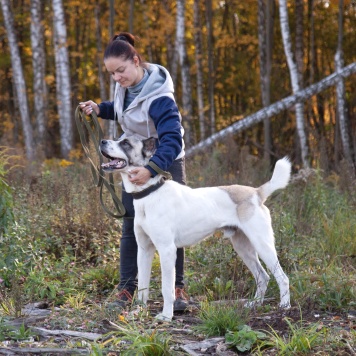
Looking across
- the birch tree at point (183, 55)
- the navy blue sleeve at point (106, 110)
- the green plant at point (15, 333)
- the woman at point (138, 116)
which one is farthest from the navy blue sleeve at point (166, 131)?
the birch tree at point (183, 55)

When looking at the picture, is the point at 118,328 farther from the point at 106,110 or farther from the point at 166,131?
the point at 106,110

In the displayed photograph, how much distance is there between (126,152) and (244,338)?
157 centimetres

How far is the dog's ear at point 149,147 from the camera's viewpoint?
5.05 metres

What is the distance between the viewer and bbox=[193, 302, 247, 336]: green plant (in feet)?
15.1

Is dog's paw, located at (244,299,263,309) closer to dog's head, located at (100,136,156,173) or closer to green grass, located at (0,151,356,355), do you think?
green grass, located at (0,151,356,355)

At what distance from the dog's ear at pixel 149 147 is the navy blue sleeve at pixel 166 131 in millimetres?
48

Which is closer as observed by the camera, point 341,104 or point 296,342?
point 296,342

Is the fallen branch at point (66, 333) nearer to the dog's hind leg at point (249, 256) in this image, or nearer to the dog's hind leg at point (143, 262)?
the dog's hind leg at point (143, 262)

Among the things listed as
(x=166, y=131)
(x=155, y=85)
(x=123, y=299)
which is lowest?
(x=123, y=299)

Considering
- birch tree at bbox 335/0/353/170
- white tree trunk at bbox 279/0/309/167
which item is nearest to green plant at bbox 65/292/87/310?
birch tree at bbox 335/0/353/170

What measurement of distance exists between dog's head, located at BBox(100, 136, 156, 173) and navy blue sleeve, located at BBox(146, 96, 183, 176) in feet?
0.31

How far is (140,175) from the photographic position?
4902mm

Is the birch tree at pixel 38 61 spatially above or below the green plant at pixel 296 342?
above

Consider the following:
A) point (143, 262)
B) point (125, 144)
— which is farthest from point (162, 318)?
point (125, 144)
